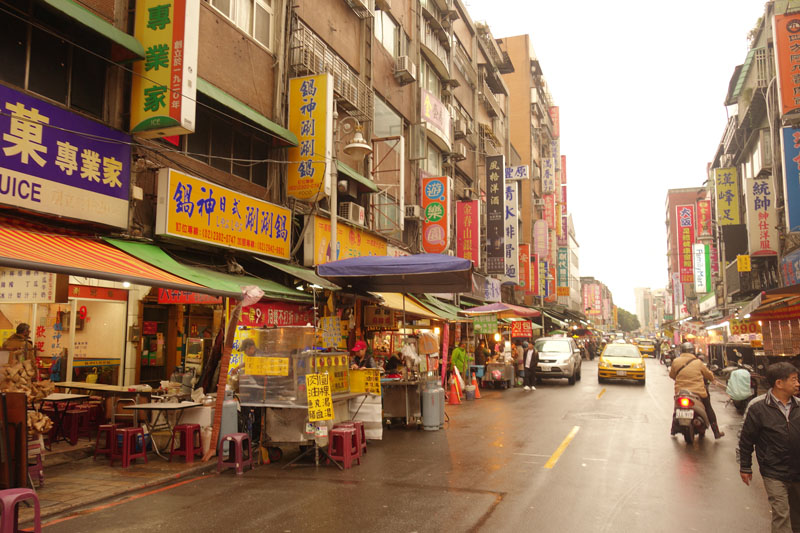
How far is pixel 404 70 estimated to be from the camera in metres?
22.2

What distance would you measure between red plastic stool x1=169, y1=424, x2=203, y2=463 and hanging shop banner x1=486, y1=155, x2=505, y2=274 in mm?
23815

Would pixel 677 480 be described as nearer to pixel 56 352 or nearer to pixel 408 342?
pixel 408 342

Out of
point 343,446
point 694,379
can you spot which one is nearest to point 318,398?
point 343,446

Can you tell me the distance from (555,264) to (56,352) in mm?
50190

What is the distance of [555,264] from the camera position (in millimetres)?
57406

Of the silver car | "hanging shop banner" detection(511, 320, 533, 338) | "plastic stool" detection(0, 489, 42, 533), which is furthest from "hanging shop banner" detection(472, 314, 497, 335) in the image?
"plastic stool" detection(0, 489, 42, 533)

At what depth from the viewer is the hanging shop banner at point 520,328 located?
1208 inches

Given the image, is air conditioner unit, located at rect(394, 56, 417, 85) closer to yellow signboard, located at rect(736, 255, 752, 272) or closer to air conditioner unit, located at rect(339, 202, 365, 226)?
air conditioner unit, located at rect(339, 202, 365, 226)

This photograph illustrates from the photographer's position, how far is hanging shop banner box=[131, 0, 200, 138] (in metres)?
9.75

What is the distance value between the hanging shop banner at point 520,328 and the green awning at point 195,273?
20.3 m

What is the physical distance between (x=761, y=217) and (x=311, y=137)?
22251 mm

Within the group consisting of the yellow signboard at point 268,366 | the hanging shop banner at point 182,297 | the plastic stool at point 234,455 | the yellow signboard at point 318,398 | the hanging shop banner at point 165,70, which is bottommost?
the plastic stool at point 234,455

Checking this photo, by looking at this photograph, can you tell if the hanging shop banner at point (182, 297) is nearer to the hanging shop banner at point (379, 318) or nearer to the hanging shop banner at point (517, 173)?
the hanging shop banner at point (379, 318)

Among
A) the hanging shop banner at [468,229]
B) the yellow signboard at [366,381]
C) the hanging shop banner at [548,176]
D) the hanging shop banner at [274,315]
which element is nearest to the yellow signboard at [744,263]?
the hanging shop banner at [468,229]
